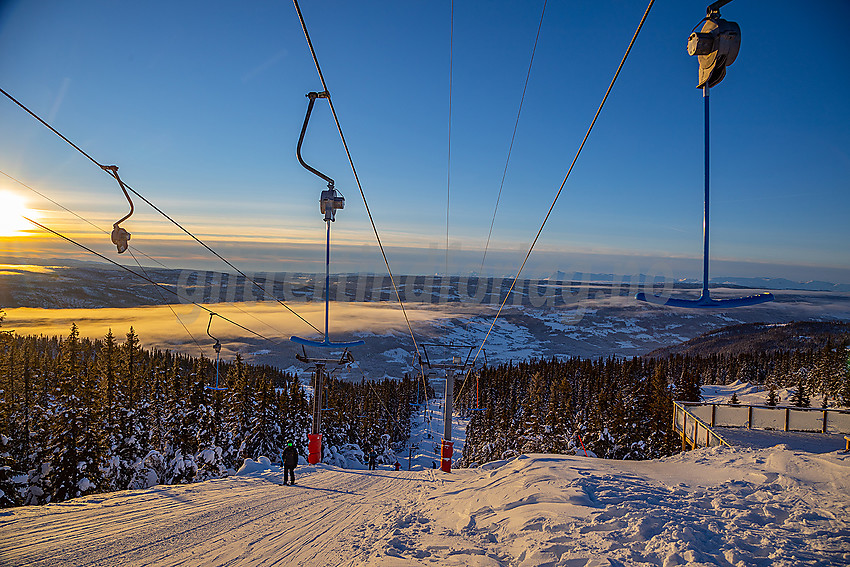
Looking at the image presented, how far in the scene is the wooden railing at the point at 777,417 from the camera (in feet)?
65.0

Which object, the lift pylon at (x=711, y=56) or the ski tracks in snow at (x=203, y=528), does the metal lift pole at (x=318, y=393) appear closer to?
the ski tracks in snow at (x=203, y=528)

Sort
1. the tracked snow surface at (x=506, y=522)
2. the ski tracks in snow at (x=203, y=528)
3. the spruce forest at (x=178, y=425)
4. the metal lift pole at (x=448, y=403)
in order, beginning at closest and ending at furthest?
the tracked snow surface at (x=506, y=522), the ski tracks in snow at (x=203, y=528), the metal lift pole at (x=448, y=403), the spruce forest at (x=178, y=425)

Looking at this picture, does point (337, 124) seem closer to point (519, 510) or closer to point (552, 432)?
point (519, 510)

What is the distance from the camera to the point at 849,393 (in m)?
53.3

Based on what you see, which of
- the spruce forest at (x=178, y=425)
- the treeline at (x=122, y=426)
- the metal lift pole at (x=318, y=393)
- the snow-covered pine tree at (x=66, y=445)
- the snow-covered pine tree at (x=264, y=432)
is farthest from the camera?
the snow-covered pine tree at (x=264, y=432)

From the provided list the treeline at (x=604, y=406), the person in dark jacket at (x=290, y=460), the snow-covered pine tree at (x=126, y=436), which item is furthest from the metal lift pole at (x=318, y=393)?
the snow-covered pine tree at (x=126, y=436)

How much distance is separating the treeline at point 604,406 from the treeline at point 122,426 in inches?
837

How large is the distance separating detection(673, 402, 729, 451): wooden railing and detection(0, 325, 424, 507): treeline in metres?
30.2

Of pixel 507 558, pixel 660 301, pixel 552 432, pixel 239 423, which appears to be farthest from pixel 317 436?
pixel 552 432

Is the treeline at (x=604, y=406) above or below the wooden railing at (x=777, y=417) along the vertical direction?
below

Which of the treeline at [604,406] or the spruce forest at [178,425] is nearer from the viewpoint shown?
the spruce forest at [178,425]

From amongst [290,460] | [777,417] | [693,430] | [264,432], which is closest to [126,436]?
[264,432]

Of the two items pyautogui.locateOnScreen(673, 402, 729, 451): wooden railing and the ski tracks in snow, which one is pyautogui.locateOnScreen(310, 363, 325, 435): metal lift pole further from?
pyautogui.locateOnScreen(673, 402, 729, 451): wooden railing

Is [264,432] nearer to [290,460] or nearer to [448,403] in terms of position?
[448,403]
